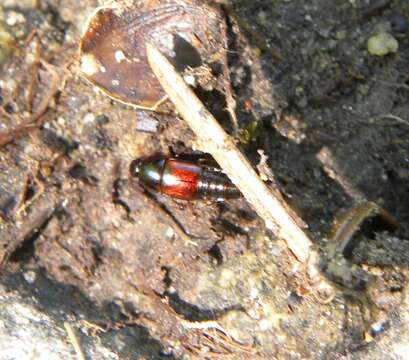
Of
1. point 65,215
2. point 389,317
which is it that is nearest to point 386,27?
point 389,317

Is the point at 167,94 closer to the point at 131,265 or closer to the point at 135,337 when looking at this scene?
the point at 131,265

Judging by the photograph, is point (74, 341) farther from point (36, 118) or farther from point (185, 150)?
point (36, 118)

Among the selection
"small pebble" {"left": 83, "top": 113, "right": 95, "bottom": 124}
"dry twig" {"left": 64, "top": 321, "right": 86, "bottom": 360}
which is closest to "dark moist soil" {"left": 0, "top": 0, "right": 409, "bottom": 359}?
"small pebble" {"left": 83, "top": 113, "right": 95, "bottom": 124}

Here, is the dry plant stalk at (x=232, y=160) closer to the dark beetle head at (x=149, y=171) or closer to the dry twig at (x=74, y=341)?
the dark beetle head at (x=149, y=171)

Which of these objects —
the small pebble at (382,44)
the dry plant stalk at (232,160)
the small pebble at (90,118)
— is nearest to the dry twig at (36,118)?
the small pebble at (90,118)

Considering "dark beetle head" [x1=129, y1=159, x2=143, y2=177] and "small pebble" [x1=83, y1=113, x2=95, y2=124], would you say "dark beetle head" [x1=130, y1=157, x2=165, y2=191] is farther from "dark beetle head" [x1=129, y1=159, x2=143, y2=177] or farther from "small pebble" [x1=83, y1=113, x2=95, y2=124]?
"small pebble" [x1=83, y1=113, x2=95, y2=124]
